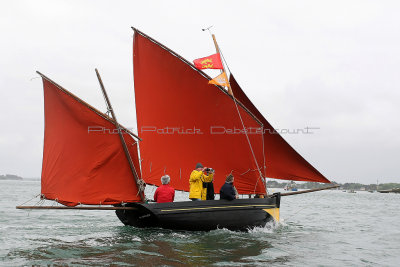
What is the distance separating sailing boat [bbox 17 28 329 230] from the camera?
15383mm

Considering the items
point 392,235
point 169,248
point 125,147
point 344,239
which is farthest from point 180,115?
point 392,235

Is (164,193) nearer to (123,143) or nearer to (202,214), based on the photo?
(202,214)

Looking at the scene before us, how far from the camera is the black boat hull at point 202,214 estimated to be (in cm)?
1523

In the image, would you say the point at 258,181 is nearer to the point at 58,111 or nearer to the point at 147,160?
the point at 147,160

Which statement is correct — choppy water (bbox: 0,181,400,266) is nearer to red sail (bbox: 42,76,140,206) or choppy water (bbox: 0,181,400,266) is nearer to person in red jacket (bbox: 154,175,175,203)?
person in red jacket (bbox: 154,175,175,203)

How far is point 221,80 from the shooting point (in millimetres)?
17312

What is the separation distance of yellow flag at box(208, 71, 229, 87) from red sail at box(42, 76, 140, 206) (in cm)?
430

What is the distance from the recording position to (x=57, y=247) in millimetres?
12906

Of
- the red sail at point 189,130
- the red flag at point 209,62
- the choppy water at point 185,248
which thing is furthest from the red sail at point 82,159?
the red flag at point 209,62

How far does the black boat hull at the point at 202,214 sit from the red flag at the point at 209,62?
589cm

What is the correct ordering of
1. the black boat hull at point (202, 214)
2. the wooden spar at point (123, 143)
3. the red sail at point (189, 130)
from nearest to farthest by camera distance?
1. the black boat hull at point (202, 214)
2. the wooden spar at point (123, 143)
3. the red sail at point (189, 130)

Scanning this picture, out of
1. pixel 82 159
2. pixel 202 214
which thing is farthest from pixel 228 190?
pixel 82 159

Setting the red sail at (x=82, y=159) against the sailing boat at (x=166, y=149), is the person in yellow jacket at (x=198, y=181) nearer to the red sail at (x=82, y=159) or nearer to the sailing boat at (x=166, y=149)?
the sailing boat at (x=166, y=149)

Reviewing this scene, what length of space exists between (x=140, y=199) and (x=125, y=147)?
213 centimetres
